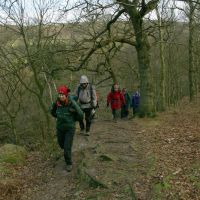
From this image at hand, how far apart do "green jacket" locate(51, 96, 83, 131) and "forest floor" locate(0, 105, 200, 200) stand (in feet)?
3.41

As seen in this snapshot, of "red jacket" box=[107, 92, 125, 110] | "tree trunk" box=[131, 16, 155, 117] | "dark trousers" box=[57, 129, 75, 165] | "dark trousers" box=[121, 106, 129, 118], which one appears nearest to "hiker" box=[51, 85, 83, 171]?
"dark trousers" box=[57, 129, 75, 165]

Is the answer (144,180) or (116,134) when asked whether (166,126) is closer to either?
(116,134)

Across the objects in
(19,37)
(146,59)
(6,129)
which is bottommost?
(6,129)

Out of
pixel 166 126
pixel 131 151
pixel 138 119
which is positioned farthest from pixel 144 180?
pixel 138 119

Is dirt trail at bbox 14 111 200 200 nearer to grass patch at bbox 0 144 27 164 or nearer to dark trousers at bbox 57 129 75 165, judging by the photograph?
dark trousers at bbox 57 129 75 165

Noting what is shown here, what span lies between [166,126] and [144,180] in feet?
19.4

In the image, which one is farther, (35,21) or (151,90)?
(35,21)

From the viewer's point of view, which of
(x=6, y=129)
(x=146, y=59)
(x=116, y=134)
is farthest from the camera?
(x=6, y=129)

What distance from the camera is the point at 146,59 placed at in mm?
15484

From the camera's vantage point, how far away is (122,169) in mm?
8789

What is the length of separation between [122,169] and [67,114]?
6.01 ft

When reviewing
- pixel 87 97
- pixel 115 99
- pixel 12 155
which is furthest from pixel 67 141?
pixel 115 99

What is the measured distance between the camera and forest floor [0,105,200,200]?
7.53m

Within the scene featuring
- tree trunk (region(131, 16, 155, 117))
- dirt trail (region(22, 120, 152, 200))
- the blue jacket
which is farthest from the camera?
the blue jacket
